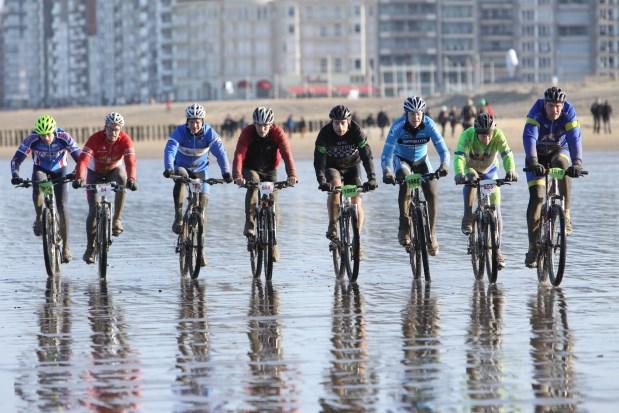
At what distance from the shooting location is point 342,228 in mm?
17469

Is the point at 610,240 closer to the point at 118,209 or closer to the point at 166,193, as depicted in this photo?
the point at 118,209

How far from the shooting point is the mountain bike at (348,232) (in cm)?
1719

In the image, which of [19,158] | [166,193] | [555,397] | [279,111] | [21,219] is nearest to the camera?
[555,397]

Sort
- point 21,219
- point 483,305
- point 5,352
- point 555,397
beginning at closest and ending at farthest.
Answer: point 555,397
point 5,352
point 483,305
point 21,219

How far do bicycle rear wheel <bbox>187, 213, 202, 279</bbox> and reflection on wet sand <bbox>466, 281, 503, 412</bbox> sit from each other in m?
3.12

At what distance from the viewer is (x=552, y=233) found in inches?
Result: 648

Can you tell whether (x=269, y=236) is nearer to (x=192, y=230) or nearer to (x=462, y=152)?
(x=192, y=230)

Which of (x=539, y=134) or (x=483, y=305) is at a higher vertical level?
(x=539, y=134)

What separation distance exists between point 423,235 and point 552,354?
565 cm

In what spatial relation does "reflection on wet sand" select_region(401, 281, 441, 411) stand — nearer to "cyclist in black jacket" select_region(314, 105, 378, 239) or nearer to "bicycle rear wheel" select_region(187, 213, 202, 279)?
"cyclist in black jacket" select_region(314, 105, 378, 239)

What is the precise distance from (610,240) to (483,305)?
7.63 m

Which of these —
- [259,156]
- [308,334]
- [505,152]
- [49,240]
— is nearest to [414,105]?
[505,152]

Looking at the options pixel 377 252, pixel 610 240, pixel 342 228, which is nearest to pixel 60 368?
pixel 342 228

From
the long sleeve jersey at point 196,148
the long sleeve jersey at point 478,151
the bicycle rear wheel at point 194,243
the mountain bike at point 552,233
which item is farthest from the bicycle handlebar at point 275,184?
the mountain bike at point 552,233
